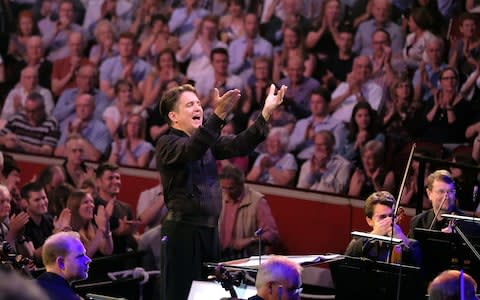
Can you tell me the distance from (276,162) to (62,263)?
15.2ft

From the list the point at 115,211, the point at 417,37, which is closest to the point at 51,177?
the point at 115,211

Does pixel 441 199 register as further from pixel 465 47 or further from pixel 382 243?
pixel 465 47

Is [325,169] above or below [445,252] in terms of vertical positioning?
above

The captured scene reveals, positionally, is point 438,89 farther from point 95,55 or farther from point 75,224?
point 95,55

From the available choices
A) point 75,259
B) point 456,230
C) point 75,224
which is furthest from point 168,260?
point 75,224

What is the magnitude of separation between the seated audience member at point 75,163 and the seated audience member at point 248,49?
182 centimetres

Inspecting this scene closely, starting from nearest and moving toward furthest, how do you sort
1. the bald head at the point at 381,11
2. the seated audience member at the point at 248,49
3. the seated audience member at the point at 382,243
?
1. the seated audience member at the point at 382,243
2. the bald head at the point at 381,11
3. the seated audience member at the point at 248,49

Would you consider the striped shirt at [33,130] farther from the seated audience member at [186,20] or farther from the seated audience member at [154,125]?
the seated audience member at [186,20]

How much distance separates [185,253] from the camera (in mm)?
5047

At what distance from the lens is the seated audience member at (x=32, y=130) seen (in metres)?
10.6

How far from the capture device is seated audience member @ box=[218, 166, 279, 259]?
8.32 m

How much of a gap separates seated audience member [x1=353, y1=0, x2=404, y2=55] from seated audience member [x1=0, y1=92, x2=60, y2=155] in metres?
3.82

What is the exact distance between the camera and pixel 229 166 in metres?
8.37

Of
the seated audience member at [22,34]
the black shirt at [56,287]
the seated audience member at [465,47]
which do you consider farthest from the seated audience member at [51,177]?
the black shirt at [56,287]
